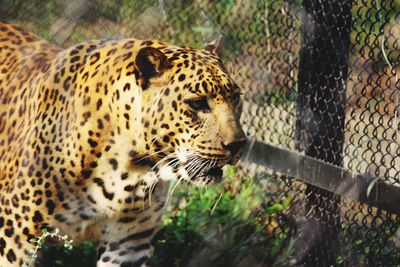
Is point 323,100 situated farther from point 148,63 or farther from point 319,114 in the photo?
point 148,63

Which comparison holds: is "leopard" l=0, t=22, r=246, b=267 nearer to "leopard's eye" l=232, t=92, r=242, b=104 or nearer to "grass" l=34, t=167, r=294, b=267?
"leopard's eye" l=232, t=92, r=242, b=104

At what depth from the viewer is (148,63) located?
377 centimetres

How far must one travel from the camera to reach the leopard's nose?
11.9ft

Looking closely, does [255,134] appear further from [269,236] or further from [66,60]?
[66,60]

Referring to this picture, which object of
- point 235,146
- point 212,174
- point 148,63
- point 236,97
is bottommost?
point 212,174

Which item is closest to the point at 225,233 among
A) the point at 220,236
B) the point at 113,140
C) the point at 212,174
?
the point at 220,236

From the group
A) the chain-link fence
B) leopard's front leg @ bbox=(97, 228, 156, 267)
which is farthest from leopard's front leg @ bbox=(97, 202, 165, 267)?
the chain-link fence

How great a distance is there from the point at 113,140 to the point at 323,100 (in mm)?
1374

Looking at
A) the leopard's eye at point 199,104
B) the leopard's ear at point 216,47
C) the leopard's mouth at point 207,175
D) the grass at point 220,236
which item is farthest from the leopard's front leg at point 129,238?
the leopard's ear at point 216,47

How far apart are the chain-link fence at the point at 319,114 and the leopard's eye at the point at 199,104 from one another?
0.62 metres

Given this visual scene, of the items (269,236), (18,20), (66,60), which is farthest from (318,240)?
(18,20)

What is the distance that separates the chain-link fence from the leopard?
13.6 inches

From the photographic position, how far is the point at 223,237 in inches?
196

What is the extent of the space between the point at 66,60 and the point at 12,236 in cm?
82
